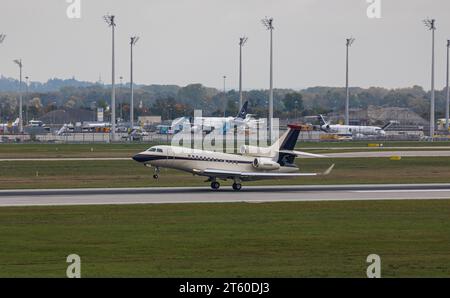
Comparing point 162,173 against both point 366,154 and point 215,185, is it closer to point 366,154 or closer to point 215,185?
point 215,185

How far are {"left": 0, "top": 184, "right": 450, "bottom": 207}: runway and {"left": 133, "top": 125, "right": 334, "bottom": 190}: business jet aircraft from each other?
1.20 m

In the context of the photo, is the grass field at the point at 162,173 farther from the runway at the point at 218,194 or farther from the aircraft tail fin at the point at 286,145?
the aircraft tail fin at the point at 286,145

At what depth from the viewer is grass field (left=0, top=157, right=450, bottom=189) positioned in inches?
2963

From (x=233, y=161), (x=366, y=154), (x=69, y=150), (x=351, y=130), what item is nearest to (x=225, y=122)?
(x=351, y=130)

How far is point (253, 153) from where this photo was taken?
69500 mm

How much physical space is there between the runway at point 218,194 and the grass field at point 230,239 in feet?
10.8

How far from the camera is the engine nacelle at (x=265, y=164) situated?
67.9m

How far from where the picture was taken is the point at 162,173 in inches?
3396

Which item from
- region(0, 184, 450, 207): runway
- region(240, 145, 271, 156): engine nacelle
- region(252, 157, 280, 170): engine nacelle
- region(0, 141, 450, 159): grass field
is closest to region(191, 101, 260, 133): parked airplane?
region(0, 141, 450, 159): grass field

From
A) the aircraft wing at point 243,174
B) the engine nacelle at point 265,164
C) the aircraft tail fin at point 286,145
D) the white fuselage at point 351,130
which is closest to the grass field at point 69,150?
the white fuselage at point 351,130

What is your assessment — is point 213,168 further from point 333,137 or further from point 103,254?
point 333,137

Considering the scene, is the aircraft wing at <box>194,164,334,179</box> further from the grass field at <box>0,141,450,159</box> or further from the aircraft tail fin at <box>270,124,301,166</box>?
the grass field at <box>0,141,450,159</box>
